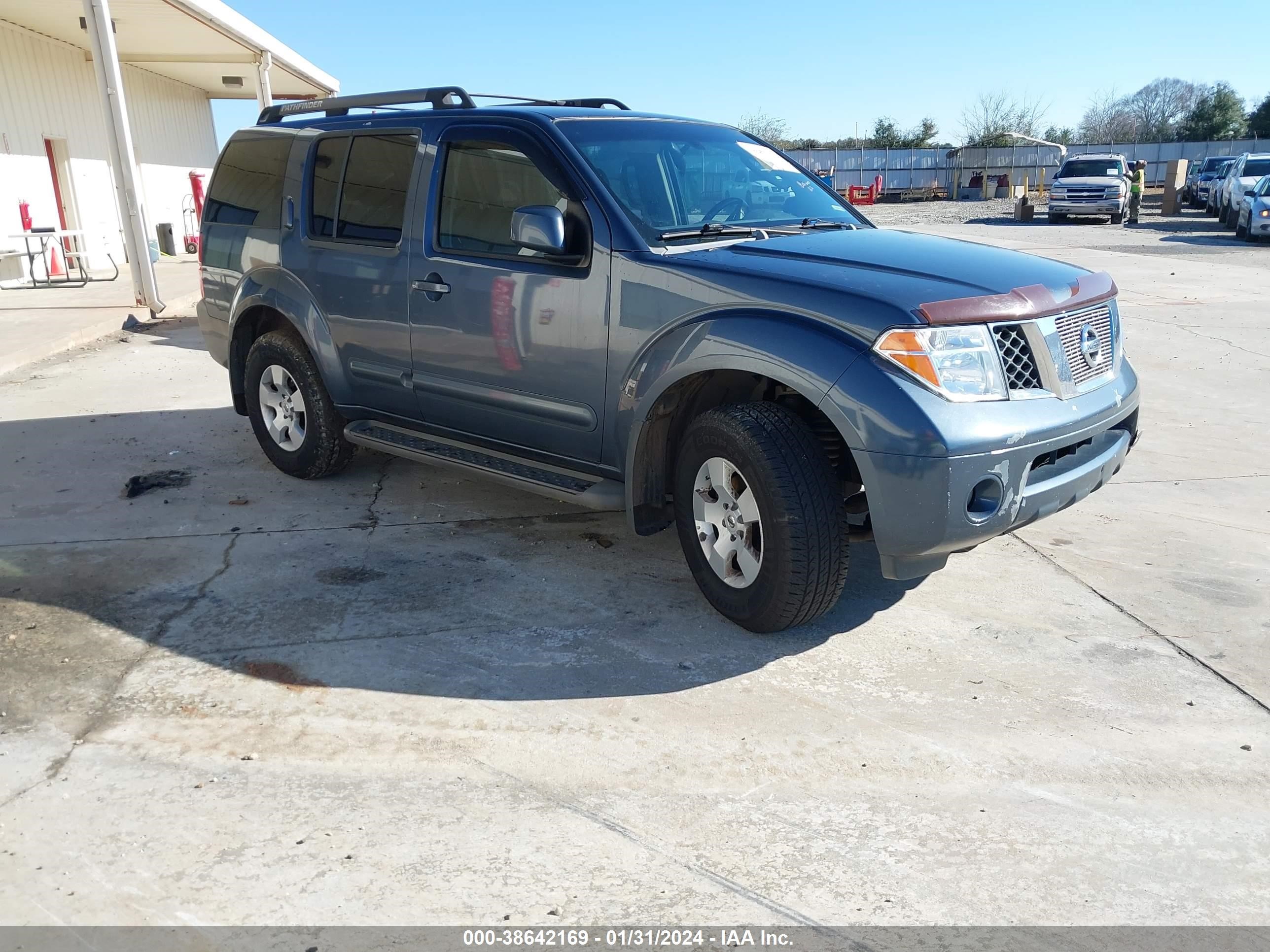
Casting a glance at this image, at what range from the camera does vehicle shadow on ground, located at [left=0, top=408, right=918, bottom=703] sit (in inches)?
148

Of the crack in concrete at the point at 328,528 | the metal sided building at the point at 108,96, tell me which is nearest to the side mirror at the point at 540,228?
the crack in concrete at the point at 328,528

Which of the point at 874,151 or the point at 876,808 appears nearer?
the point at 876,808

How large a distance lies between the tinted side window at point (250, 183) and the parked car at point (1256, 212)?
21.9 m

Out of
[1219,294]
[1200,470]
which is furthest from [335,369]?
[1219,294]

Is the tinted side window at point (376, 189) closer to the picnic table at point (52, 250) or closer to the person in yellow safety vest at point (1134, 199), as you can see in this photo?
the picnic table at point (52, 250)

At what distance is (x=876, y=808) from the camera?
290 centimetres

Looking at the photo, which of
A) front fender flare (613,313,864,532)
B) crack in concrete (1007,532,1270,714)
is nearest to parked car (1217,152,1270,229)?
crack in concrete (1007,532,1270,714)

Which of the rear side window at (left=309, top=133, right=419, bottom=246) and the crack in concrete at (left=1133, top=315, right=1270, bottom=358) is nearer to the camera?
the rear side window at (left=309, top=133, right=419, bottom=246)

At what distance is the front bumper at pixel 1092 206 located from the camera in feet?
96.7

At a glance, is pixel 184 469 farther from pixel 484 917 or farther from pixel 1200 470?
pixel 1200 470

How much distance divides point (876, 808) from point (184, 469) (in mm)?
4883

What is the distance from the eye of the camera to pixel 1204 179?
32875mm

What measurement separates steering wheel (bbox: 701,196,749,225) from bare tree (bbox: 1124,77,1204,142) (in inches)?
3284

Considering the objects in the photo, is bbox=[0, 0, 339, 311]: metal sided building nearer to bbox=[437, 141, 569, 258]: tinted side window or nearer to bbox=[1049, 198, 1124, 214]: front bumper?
bbox=[437, 141, 569, 258]: tinted side window
